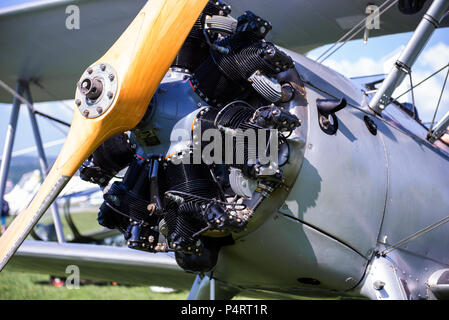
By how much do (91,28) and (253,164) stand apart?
12.3 ft

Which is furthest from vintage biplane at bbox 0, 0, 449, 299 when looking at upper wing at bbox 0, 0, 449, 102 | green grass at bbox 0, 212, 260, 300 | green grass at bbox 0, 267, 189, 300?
green grass at bbox 0, 267, 189, 300

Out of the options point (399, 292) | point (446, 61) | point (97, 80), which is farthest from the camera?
point (446, 61)

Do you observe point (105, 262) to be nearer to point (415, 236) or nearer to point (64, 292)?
point (415, 236)

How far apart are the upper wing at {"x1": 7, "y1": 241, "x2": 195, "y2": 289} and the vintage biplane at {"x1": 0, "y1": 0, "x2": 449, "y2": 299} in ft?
4.75

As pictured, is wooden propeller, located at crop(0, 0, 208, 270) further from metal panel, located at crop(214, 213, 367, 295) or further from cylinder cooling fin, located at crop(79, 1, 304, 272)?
metal panel, located at crop(214, 213, 367, 295)

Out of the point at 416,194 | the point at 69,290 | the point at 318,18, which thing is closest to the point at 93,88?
the point at 416,194

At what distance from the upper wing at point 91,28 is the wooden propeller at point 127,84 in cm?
259

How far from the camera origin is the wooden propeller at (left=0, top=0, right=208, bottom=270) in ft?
8.31

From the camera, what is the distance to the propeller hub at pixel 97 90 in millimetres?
2522

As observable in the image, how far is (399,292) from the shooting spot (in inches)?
126

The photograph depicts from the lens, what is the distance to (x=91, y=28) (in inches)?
229

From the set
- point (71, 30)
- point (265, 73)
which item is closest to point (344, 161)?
point (265, 73)

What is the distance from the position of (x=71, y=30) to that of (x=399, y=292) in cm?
427

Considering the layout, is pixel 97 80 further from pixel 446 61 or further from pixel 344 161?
pixel 446 61
